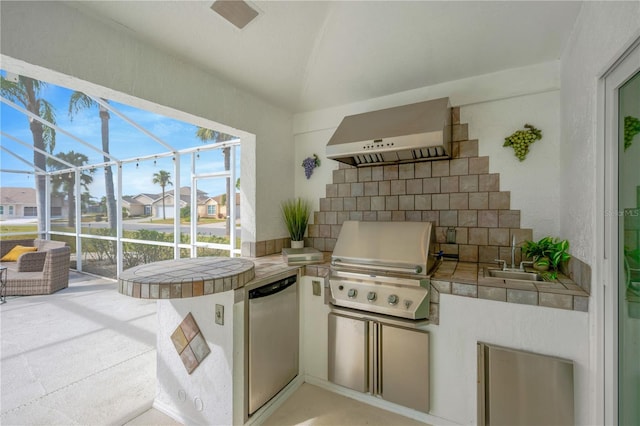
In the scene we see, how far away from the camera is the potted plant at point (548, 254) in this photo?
5.91 feet

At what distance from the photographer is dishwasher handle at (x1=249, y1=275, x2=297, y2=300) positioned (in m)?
1.83

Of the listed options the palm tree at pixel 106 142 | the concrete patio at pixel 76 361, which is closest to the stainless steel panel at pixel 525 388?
the concrete patio at pixel 76 361

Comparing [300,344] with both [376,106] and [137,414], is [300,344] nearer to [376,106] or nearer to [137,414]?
[137,414]

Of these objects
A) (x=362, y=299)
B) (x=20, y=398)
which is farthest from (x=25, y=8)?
(x=20, y=398)

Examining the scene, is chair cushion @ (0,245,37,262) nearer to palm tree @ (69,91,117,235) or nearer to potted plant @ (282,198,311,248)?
palm tree @ (69,91,117,235)

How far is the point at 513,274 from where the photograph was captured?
1.96 meters

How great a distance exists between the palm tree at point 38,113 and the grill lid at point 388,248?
627 cm

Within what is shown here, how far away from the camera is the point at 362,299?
1982mm

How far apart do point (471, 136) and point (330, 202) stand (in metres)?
1.50

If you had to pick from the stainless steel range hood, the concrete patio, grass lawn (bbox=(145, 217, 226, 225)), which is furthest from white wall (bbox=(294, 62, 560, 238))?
grass lawn (bbox=(145, 217, 226, 225))

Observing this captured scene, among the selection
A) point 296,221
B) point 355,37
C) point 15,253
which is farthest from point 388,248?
point 15,253

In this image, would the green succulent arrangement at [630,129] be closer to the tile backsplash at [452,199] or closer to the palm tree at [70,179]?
the tile backsplash at [452,199]

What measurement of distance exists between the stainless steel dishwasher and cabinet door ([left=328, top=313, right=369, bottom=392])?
0.33 meters

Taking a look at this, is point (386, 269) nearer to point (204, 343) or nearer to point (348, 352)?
point (348, 352)
